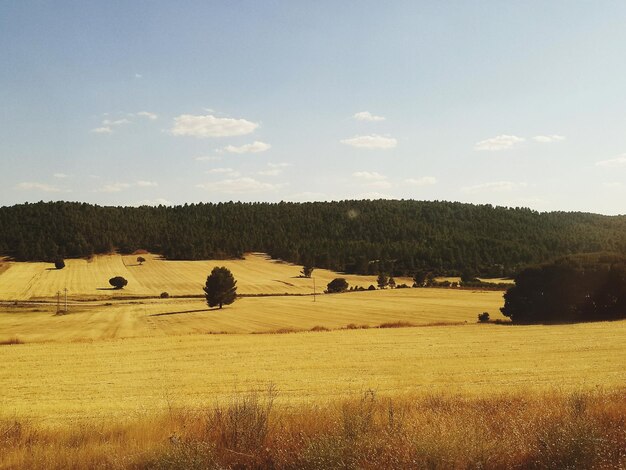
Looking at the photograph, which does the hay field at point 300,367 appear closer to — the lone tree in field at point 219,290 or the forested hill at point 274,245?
the lone tree in field at point 219,290

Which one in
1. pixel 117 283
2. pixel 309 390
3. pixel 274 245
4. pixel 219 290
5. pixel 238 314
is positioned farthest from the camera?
pixel 274 245

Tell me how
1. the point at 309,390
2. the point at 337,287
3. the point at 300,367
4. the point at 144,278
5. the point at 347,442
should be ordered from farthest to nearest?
the point at 144,278, the point at 337,287, the point at 300,367, the point at 309,390, the point at 347,442

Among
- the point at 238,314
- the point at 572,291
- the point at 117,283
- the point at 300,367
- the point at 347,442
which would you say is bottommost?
the point at 238,314

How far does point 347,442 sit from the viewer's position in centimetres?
→ 752

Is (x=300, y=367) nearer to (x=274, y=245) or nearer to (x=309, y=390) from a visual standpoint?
(x=309, y=390)

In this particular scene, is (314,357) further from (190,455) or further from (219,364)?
(190,455)

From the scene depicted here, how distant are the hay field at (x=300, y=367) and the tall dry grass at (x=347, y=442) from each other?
6618mm

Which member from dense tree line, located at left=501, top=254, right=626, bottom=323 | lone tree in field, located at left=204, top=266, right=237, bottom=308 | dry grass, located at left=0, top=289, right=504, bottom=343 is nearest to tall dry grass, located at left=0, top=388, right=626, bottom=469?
dry grass, located at left=0, top=289, right=504, bottom=343

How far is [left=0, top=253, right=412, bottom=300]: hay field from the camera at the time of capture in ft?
329

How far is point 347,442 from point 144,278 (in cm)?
11938

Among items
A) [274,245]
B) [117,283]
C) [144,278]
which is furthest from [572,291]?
[274,245]

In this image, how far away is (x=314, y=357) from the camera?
32.3m

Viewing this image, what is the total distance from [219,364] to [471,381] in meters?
15.4

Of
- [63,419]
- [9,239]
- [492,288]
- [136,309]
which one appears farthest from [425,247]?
[63,419]
